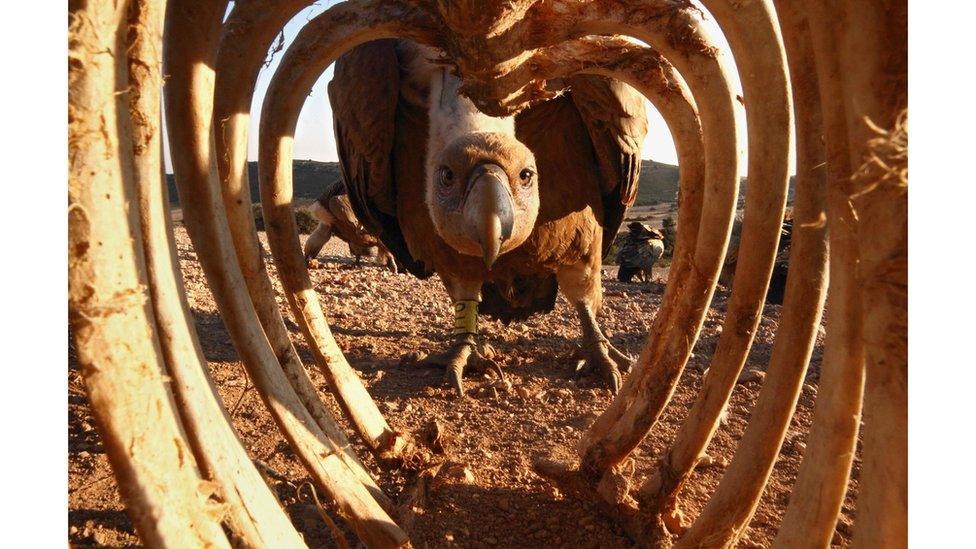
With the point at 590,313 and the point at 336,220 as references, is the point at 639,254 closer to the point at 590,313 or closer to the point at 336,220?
the point at 336,220

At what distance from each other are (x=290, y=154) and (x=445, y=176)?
151 cm

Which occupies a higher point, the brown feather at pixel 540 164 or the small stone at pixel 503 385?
the brown feather at pixel 540 164

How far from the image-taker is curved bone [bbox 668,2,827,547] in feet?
4.05

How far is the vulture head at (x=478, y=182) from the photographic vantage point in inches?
127

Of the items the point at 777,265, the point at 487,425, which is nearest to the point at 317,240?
the point at 777,265

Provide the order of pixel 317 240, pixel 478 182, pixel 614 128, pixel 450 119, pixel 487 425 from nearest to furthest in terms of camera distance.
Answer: pixel 487 425, pixel 478 182, pixel 450 119, pixel 614 128, pixel 317 240

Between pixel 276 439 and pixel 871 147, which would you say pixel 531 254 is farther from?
pixel 871 147

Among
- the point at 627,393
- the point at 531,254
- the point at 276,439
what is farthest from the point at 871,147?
the point at 531,254

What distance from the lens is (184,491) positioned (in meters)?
0.93

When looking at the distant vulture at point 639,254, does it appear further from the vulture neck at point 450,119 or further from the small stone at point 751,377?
the vulture neck at point 450,119

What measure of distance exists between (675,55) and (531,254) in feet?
8.01

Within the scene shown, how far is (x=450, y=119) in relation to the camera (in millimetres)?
3709

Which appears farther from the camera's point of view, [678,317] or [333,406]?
[333,406]

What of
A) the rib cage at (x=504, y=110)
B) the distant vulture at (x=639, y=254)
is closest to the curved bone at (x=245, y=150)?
the rib cage at (x=504, y=110)
